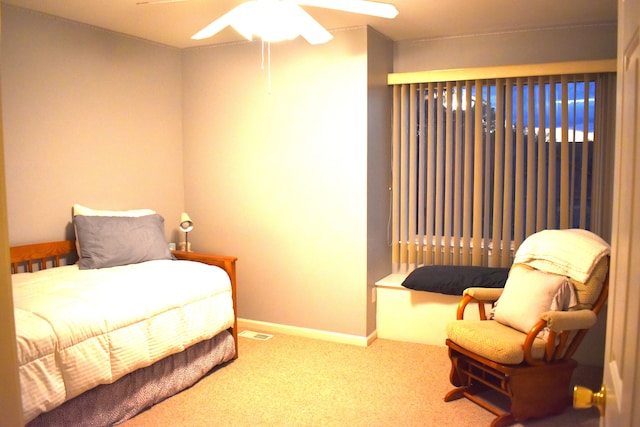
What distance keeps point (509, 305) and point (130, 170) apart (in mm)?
3065

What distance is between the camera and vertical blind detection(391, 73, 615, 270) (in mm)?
3854

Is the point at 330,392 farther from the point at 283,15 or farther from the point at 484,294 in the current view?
the point at 283,15

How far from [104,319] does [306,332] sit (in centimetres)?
193

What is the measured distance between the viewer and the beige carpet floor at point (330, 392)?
297 cm

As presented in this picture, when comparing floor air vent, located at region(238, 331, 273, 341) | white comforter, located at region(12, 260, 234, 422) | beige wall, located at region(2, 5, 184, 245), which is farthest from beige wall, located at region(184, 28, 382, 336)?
white comforter, located at region(12, 260, 234, 422)

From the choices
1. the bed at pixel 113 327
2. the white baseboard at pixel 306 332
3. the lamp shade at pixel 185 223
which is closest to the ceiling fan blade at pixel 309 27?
the bed at pixel 113 327

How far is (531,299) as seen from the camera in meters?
3.09

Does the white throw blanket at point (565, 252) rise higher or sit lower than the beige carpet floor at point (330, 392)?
higher

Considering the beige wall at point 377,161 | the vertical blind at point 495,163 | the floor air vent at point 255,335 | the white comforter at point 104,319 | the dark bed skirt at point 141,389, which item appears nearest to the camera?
the white comforter at point 104,319

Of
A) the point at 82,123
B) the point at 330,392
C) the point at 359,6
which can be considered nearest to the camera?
the point at 359,6

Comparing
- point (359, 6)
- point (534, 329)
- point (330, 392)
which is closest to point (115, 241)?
point (330, 392)

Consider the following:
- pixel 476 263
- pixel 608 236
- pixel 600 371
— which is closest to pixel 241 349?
pixel 476 263

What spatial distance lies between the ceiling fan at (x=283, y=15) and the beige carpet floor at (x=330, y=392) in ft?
7.17

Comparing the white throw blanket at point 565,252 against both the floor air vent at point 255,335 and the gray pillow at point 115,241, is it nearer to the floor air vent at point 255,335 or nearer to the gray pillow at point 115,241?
the floor air vent at point 255,335
